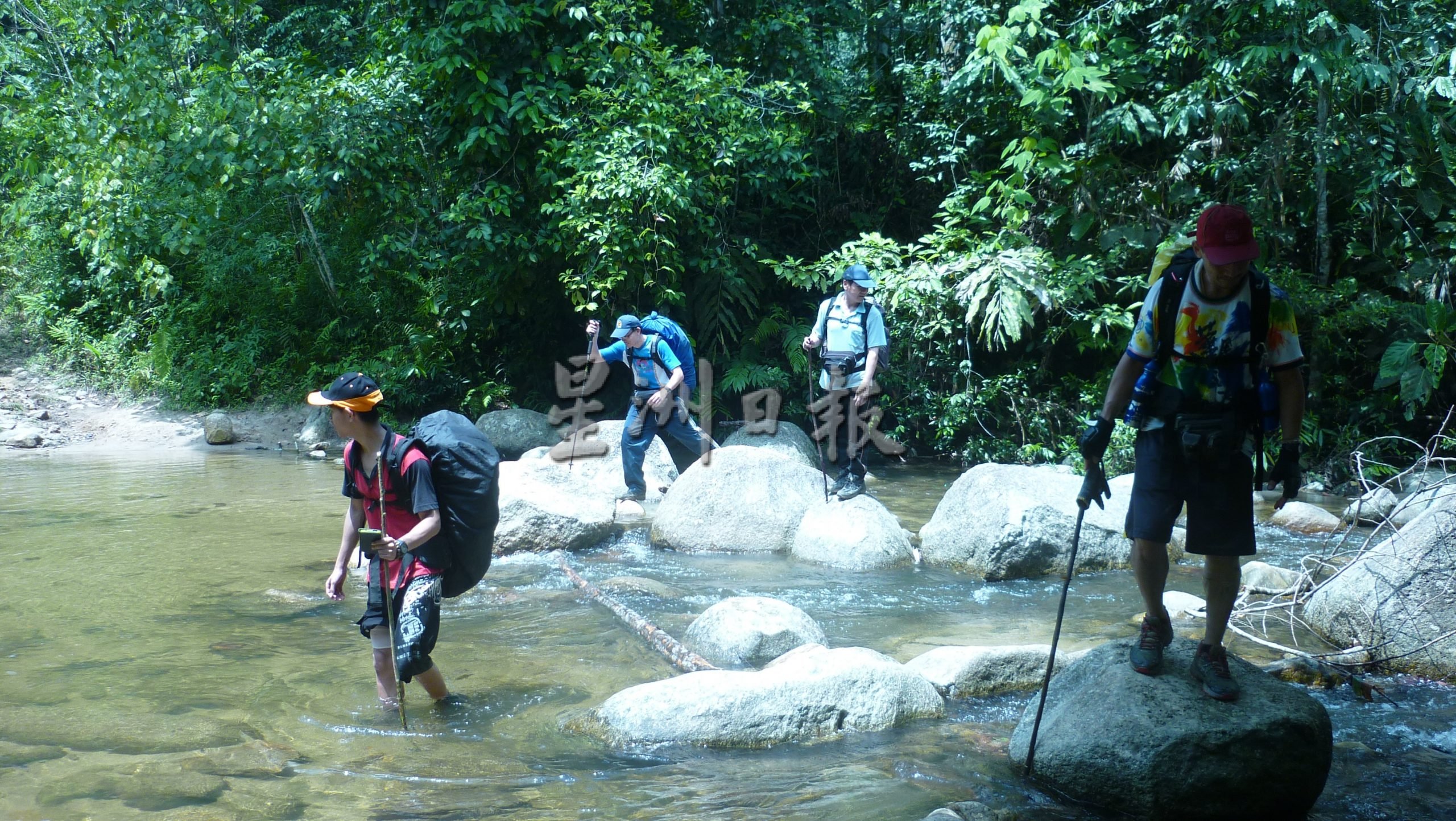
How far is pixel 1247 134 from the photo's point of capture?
11.7 meters

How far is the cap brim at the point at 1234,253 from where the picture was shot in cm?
366

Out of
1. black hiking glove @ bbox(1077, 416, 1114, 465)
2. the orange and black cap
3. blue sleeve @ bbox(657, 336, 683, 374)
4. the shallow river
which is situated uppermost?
blue sleeve @ bbox(657, 336, 683, 374)

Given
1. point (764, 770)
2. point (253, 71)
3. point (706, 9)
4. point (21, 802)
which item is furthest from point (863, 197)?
point (21, 802)

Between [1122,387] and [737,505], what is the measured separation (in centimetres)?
→ 499

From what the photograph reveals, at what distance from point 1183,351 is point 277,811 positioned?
3782 mm

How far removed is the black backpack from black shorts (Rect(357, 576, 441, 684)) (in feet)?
0.37

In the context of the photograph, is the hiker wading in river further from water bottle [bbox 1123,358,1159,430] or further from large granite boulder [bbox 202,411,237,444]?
large granite boulder [bbox 202,411,237,444]

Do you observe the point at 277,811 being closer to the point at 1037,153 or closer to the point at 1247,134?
the point at 1037,153

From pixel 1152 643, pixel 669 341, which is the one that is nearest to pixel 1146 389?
pixel 1152 643

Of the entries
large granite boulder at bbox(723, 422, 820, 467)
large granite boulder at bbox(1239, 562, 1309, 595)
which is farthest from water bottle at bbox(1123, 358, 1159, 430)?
large granite boulder at bbox(723, 422, 820, 467)

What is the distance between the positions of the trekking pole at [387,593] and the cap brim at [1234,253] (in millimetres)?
3421

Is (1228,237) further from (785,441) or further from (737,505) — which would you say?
(785,441)

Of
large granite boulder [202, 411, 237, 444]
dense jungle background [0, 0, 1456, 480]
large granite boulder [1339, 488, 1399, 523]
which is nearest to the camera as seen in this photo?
large granite boulder [1339, 488, 1399, 523]

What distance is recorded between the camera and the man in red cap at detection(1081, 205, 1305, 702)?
12.5 feet
